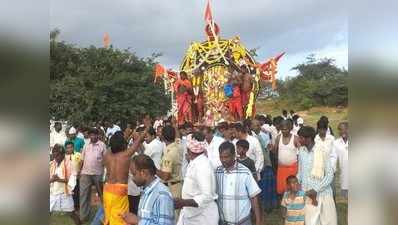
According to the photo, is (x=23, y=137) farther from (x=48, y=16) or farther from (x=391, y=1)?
(x=391, y=1)

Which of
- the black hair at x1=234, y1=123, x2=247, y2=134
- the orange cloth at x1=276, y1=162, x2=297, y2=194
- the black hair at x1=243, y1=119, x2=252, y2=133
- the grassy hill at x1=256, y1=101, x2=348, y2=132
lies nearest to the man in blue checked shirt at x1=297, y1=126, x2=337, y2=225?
the grassy hill at x1=256, y1=101, x2=348, y2=132

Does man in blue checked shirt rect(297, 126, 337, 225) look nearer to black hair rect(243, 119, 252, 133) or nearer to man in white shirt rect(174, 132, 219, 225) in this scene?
man in white shirt rect(174, 132, 219, 225)

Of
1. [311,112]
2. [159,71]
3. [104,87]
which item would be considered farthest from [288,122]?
→ [104,87]

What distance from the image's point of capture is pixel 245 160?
200 inches

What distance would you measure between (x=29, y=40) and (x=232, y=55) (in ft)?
13.0

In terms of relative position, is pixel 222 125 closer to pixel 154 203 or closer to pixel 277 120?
pixel 277 120

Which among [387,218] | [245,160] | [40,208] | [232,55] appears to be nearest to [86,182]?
[245,160]

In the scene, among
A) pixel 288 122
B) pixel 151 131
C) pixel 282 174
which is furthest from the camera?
pixel 151 131

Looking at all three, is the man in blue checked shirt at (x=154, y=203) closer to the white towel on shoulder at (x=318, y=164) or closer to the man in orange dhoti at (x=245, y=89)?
the white towel on shoulder at (x=318, y=164)

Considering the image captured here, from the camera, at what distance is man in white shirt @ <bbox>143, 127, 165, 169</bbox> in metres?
5.48

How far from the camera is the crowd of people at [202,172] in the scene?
426 cm

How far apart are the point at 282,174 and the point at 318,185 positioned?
96 centimetres

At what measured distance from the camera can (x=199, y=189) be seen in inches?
169

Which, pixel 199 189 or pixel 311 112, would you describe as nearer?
pixel 199 189
